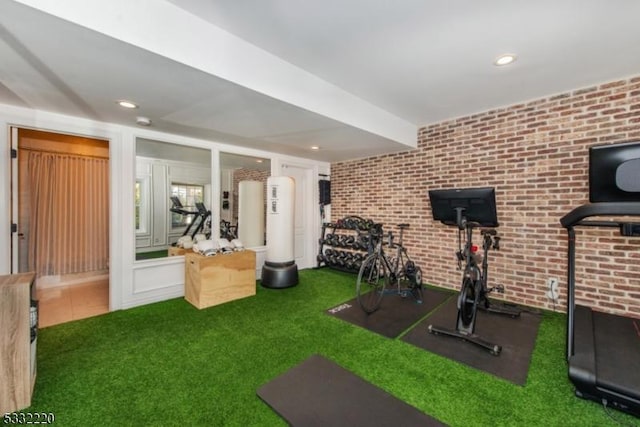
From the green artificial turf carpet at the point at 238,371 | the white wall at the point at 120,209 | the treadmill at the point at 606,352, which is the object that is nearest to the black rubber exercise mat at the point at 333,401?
the green artificial turf carpet at the point at 238,371

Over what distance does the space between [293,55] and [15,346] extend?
116 inches

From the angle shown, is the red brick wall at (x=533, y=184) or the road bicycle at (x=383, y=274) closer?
the red brick wall at (x=533, y=184)

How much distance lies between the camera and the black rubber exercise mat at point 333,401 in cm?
163

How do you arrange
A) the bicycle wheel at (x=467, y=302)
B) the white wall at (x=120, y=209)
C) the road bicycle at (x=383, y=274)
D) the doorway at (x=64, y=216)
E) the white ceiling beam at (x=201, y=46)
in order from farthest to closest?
the doorway at (x=64, y=216) < the road bicycle at (x=383, y=274) < the white wall at (x=120, y=209) < the bicycle wheel at (x=467, y=302) < the white ceiling beam at (x=201, y=46)

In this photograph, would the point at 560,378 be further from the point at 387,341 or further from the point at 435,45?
the point at 435,45

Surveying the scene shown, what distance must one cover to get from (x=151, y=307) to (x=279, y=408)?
8.55 ft

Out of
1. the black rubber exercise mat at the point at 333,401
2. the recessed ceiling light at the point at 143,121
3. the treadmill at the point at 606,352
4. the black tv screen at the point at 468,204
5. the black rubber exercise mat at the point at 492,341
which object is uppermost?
the recessed ceiling light at the point at 143,121

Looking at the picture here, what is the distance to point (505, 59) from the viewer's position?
2.46 meters

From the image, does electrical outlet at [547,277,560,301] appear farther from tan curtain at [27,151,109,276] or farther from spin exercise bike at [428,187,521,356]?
tan curtain at [27,151,109,276]

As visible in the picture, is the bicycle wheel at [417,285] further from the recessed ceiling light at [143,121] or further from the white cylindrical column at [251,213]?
the recessed ceiling light at [143,121]

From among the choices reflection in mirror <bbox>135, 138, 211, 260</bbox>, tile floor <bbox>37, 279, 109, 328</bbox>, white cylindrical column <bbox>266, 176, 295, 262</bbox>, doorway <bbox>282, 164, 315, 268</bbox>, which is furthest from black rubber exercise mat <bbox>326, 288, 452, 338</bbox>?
tile floor <bbox>37, 279, 109, 328</bbox>

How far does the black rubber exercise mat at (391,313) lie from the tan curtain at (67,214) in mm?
4331

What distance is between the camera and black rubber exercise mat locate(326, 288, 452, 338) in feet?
9.51

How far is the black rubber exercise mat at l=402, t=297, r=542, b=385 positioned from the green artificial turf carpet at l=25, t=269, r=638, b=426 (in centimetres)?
9
